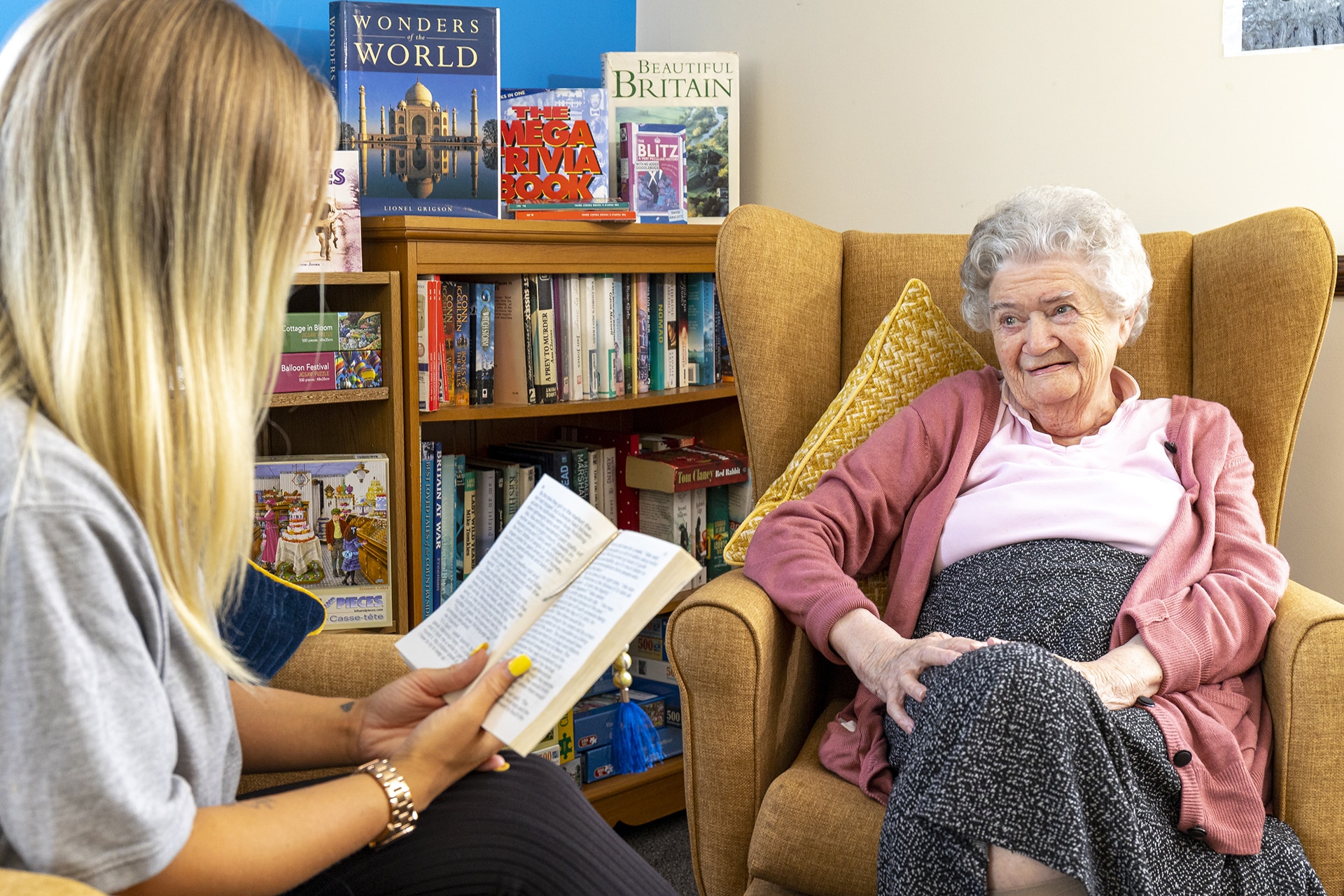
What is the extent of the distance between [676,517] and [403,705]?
4.11 feet

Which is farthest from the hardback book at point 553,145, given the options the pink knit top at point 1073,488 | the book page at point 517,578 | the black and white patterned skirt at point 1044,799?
the black and white patterned skirt at point 1044,799

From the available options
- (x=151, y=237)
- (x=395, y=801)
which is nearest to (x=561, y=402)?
(x=395, y=801)

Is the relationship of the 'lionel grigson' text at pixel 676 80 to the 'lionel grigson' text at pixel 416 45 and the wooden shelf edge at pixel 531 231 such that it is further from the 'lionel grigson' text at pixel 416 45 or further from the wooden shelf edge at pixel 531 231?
the 'lionel grigson' text at pixel 416 45

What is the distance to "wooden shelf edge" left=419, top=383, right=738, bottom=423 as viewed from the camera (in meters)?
1.89

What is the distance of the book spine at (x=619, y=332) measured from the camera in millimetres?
2137

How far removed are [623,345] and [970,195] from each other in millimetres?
745

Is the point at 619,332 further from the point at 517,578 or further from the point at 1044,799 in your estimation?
the point at 1044,799

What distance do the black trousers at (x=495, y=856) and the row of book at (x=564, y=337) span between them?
39.1 inches

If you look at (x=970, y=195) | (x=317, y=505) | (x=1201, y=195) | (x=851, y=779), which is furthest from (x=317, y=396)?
(x=1201, y=195)

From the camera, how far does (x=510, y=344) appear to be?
2.01m

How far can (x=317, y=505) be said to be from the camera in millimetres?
1746

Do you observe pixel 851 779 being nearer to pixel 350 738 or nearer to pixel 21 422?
pixel 350 738

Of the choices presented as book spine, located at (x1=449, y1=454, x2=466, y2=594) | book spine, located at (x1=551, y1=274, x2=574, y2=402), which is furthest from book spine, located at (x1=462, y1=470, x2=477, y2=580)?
book spine, located at (x1=551, y1=274, x2=574, y2=402)

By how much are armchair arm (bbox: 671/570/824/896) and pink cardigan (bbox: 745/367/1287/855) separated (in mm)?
70
